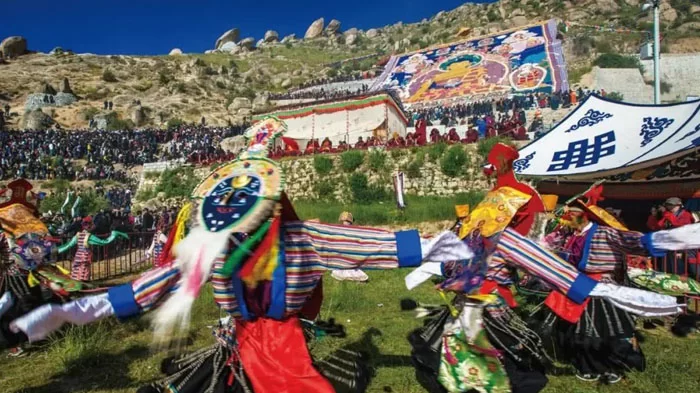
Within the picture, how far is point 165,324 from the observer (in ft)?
6.32

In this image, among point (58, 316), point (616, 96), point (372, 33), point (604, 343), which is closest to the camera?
point (58, 316)

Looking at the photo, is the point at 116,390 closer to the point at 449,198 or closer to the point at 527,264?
the point at 527,264

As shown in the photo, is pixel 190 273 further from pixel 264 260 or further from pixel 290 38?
pixel 290 38

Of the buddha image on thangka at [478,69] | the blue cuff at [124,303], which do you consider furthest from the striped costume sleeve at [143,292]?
the buddha image on thangka at [478,69]

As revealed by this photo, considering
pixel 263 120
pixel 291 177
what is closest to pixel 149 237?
pixel 291 177

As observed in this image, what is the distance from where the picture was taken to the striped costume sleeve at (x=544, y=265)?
2.62 m

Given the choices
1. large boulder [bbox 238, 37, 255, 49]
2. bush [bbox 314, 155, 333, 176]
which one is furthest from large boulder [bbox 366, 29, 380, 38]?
bush [bbox 314, 155, 333, 176]

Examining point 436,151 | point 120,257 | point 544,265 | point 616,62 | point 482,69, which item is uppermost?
point 616,62

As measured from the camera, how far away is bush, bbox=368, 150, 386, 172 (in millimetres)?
20484

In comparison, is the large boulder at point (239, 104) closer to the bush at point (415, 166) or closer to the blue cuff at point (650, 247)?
the bush at point (415, 166)

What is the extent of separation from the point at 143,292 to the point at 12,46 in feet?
247

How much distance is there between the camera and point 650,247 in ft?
9.73

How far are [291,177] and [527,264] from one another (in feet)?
65.2

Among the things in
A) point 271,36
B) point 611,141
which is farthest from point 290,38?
point 611,141
